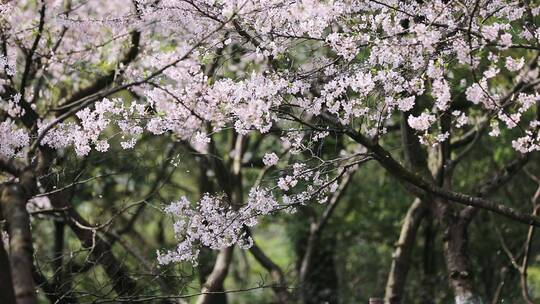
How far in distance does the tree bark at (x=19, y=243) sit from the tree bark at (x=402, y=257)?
7179 mm

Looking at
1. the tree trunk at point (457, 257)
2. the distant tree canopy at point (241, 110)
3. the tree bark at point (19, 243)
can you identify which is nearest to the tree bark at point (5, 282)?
the distant tree canopy at point (241, 110)

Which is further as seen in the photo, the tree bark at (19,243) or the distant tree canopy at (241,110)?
the distant tree canopy at (241,110)

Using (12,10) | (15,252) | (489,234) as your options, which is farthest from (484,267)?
(15,252)

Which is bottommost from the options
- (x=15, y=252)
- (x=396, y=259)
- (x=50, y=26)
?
(x=15, y=252)

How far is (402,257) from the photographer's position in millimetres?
11391

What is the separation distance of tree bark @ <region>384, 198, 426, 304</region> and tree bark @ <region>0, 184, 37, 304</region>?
7.18 m

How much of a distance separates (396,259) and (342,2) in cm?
521

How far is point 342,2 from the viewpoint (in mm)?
7227

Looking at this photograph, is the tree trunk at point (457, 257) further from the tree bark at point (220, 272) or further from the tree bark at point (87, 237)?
the tree bark at point (87, 237)

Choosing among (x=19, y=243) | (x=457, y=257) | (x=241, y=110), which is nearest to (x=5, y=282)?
(x=19, y=243)

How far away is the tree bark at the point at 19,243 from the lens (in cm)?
464

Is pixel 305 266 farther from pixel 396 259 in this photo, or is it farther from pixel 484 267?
pixel 484 267

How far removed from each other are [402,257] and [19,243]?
7549 mm

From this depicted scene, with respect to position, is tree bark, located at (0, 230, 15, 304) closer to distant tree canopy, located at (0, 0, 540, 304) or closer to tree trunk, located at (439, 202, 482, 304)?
distant tree canopy, located at (0, 0, 540, 304)
